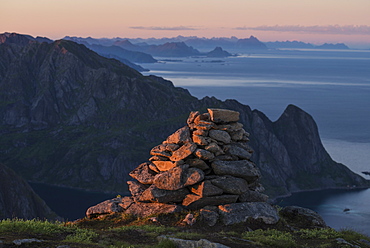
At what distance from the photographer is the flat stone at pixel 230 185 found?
36.4m

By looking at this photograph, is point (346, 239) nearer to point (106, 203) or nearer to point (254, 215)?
point (254, 215)

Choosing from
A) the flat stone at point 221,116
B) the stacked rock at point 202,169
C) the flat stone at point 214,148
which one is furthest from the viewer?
the flat stone at point 221,116

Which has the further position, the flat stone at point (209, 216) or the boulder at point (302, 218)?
the boulder at point (302, 218)

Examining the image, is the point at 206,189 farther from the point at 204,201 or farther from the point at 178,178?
the point at 178,178

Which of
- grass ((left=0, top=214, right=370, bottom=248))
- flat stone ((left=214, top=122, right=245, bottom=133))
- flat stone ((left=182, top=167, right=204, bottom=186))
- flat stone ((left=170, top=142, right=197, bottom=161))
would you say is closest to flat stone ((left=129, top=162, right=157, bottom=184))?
flat stone ((left=170, top=142, right=197, bottom=161))

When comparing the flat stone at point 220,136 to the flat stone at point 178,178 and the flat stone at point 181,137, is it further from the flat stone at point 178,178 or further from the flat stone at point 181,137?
the flat stone at point 178,178

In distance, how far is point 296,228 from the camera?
3488cm

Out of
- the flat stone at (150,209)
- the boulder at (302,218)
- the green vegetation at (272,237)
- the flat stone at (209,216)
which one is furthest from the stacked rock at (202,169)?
the green vegetation at (272,237)

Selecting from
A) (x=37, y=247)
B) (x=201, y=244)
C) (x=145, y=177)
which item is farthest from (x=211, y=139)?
(x=37, y=247)

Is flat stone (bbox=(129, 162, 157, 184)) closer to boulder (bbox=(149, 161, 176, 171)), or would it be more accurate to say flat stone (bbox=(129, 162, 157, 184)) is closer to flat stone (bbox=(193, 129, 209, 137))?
boulder (bbox=(149, 161, 176, 171))

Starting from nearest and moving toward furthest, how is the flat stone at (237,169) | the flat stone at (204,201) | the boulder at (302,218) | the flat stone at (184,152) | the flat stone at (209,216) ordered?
the flat stone at (209,216)
the flat stone at (204,201)
the boulder at (302,218)
the flat stone at (237,169)
the flat stone at (184,152)

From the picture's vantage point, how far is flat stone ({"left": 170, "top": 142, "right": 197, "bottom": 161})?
123ft

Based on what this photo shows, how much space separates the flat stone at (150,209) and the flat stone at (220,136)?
267 inches

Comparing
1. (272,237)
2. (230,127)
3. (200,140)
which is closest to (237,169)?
(200,140)
